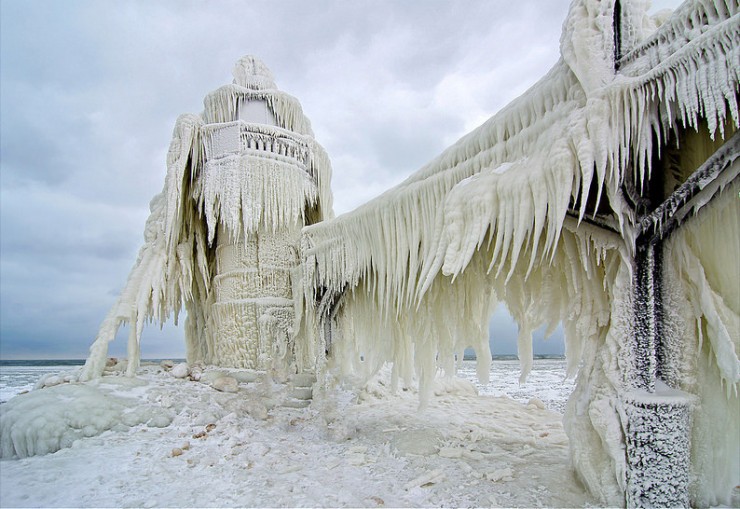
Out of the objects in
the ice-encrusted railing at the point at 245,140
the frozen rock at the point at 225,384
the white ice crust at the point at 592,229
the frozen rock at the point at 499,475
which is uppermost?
the ice-encrusted railing at the point at 245,140

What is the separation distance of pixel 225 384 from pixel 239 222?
2640 millimetres

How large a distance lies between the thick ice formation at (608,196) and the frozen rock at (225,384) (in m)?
4.08

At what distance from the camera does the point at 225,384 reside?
629 cm

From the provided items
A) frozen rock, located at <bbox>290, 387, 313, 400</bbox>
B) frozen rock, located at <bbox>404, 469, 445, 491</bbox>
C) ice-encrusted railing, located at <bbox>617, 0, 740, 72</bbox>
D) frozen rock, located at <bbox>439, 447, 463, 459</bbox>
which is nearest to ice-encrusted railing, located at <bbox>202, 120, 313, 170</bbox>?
frozen rock, located at <bbox>290, 387, 313, 400</bbox>

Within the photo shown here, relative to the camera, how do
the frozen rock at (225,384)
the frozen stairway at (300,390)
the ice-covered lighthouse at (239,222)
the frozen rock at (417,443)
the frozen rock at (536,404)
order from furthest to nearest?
the ice-covered lighthouse at (239,222), the frozen rock at (536,404), the frozen stairway at (300,390), the frozen rock at (225,384), the frozen rock at (417,443)

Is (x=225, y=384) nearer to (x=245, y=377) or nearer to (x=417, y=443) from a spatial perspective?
(x=245, y=377)

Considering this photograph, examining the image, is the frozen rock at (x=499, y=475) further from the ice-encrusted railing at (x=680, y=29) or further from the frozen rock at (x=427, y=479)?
the ice-encrusted railing at (x=680, y=29)

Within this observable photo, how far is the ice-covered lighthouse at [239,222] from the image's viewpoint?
6980 mm

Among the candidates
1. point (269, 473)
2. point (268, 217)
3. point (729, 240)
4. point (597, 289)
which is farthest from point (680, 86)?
point (268, 217)

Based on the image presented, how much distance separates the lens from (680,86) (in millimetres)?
2289

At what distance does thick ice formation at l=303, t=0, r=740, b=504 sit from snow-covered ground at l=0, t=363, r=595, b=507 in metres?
0.91

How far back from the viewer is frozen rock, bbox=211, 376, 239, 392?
624 centimetres

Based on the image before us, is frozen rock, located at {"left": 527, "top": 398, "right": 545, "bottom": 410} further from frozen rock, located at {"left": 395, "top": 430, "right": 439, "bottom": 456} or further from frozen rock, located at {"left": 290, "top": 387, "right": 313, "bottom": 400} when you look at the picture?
frozen rock, located at {"left": 290, "top": 387, "right": 313, "bottom": 400}

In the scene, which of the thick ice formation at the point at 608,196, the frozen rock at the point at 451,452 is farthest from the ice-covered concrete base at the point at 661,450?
the frozen rock at the point at 451,452
